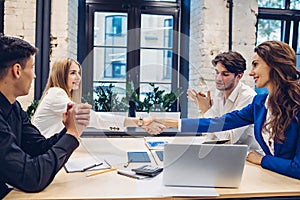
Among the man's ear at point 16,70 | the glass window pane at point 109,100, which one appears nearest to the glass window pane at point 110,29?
the glass window pane at point 109,100

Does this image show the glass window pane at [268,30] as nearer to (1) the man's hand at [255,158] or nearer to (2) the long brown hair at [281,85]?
(2) the long brown hair at [281,85]

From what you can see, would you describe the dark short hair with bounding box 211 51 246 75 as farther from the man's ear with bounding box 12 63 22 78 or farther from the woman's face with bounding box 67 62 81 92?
the man's ear with bounding box 12 63 22 78

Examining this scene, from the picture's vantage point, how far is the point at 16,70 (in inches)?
52.9

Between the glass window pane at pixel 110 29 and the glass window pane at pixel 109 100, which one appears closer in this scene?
the glass window pane at pixel 109 100

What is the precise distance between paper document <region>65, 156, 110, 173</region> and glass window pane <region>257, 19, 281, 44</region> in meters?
3.05

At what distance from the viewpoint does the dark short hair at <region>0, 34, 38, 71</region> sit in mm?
1324

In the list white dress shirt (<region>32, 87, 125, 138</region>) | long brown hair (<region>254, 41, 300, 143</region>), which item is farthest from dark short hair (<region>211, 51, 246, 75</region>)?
white dress shirt (<region>32, 87, 125, 138</region>)

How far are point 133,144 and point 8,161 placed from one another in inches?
48.8

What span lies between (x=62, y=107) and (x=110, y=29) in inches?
76.0

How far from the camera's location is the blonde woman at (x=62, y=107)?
2230 millimetres

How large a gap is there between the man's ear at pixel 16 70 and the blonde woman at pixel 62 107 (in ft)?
2.84

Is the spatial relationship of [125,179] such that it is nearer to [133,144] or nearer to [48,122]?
[133,144]

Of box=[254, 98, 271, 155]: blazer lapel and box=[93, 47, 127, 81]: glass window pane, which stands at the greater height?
box=[93, 47, 127, 81]: glass window pane

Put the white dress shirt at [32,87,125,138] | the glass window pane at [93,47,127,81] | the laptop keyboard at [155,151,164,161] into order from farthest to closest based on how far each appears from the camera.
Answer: the glass window pane at [93,47,127,81]
the white dress shirt at [32,87,125,138]
the laptop keyboard at [155,151,164,161]
